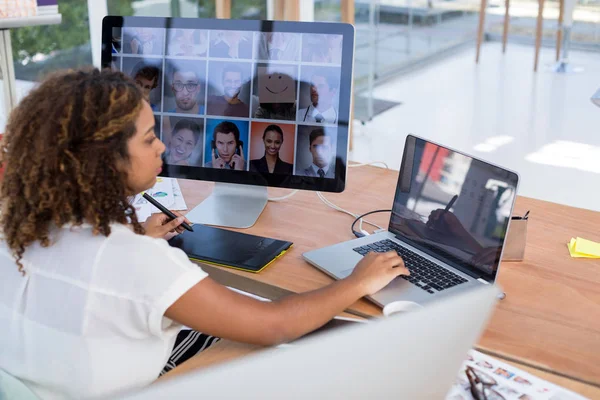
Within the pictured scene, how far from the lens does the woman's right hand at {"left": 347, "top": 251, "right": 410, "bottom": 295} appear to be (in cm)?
134

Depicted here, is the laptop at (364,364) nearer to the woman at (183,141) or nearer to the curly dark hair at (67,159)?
the curly dark hair at (67,159)

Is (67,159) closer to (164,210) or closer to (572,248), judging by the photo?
(164,210)

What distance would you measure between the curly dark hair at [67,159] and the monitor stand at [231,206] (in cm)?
53

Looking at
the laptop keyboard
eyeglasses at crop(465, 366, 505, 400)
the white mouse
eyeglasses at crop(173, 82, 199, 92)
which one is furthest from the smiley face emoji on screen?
eyeglasses at crop(465, 366, 505, 400)

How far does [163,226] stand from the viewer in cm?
162

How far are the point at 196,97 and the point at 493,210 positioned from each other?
755 millimetres

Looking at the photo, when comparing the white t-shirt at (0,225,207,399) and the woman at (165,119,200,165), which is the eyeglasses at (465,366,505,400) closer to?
the white t-shirt at (0,225,207,399)

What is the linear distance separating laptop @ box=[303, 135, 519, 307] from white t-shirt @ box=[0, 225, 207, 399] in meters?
0.43

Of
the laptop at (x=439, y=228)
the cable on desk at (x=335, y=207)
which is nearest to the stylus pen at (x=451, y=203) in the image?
the laptop at (x=439, y=228)

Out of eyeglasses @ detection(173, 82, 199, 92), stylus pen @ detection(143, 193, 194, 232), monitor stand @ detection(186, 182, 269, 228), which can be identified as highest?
eyeglasses @ detection(173, 82, 199, 92)

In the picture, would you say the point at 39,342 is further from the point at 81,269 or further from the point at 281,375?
the point at 281,375

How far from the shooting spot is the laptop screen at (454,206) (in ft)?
4.50

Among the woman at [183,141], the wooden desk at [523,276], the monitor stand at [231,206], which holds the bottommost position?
the wooden desk at [523,276]

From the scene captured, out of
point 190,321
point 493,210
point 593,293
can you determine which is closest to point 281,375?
point 190,321
